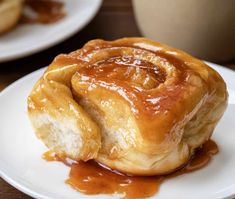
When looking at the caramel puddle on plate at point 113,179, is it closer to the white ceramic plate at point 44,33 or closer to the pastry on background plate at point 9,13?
the white ceramic plate at point 44,33

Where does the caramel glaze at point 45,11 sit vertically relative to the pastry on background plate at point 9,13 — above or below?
below

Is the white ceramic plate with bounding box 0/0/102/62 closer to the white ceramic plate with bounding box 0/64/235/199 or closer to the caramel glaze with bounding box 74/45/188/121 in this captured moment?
the white ceramic plate with bounding box 0/64/235/199

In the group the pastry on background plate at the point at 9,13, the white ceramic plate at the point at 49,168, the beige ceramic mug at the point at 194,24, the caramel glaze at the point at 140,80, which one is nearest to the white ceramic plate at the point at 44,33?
the pastry on background plate at the point at 9,13

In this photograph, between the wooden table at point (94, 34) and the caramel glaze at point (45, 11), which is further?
the caramel glaze at point (45, 11)

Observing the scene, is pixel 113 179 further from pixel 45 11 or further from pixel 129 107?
pixel 45 11

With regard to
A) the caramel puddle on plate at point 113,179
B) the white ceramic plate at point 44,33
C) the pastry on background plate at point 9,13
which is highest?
the caramel puddle on plate at point 113,179

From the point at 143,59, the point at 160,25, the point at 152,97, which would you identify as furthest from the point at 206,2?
the point at 152,97

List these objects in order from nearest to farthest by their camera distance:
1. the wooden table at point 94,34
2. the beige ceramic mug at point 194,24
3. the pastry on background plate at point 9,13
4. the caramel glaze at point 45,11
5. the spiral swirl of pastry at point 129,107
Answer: the spiral swirl of pastry at point 129,107 < the beige ceramic mug at point 194,24 < the wooden table at point 94,34 < the pastry on background plate at point 9,13 < the caramel glaze at point 45,11

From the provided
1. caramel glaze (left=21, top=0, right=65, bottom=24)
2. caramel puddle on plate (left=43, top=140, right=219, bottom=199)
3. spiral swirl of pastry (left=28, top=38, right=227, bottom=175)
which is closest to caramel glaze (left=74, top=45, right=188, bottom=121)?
spiral swirl of pastry (left=28, top=38, right=227, bottom=175)
